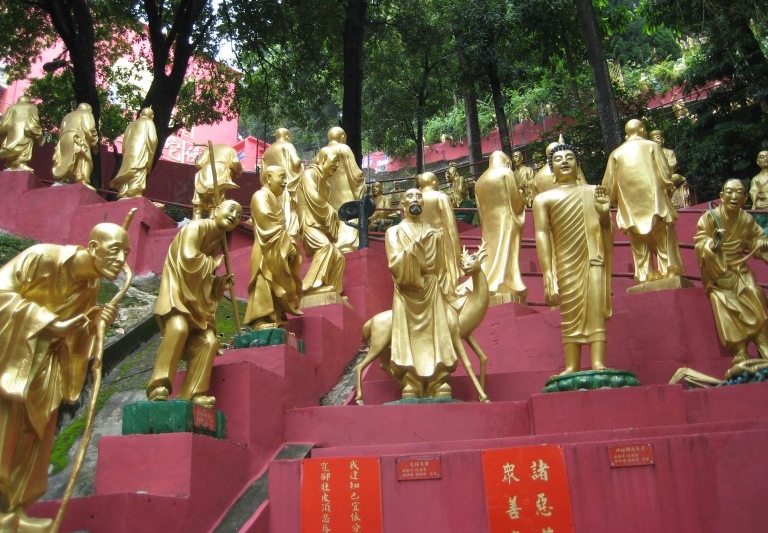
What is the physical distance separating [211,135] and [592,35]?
2266 centimetres

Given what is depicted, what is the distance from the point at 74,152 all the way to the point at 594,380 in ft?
32.5

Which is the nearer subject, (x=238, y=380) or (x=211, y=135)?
(x=238, y=380)

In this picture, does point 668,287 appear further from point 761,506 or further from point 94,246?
point 94,246

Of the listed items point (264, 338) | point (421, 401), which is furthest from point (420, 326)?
point (264, 338)

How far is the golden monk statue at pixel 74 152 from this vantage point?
541 inches

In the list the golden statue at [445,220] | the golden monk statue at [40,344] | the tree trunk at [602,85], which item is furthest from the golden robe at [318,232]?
the tree trunk at [602,85]

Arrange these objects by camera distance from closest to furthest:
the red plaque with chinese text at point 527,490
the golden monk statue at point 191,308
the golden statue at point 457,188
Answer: the red plaque with chinese text at point 527,490, the golden monk statue at point 191,308, the golden statue at point 457,188

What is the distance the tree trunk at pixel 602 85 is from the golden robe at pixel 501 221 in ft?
13.1

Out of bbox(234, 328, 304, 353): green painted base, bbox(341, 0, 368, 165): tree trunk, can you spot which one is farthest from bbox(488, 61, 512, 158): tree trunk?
bbox(234, 328, 304, 353): green painted base

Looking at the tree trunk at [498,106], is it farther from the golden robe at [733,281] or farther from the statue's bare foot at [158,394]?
the statue's bare foot at [158,394]

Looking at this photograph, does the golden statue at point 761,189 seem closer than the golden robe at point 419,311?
No

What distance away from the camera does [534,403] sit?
705 centimetres

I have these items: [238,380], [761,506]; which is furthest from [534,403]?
[238,380]

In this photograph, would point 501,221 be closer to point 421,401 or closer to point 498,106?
point 421,401
